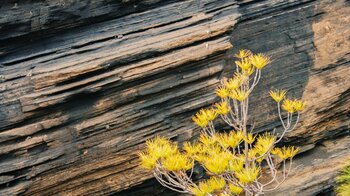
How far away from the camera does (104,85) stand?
5.92 metres

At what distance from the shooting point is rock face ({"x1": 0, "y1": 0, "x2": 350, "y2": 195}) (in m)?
5.80

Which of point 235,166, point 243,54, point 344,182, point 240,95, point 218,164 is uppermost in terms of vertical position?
point 243,54

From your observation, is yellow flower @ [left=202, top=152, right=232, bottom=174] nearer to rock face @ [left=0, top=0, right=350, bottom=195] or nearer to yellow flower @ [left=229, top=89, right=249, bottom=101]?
yellow flower @ [left=229, top=89, right=249, bottom=101]

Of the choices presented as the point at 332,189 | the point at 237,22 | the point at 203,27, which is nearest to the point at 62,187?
the point at 203,27

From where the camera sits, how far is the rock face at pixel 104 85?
5.80 meters

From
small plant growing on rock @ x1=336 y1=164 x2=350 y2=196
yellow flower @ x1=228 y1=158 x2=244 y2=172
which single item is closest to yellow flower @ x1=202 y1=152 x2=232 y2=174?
yellow flower @ x1=228 y1=158 x2=244 y2=172

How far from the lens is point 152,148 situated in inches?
209

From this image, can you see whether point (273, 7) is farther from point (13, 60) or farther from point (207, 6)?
point (13, 60)

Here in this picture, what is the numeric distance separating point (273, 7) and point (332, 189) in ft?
9.34

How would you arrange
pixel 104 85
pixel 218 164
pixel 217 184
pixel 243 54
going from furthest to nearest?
pixel 243 54, pixel 104 85, pixel 217 184, pixel 218 164

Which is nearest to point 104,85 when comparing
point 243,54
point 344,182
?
point 243,54

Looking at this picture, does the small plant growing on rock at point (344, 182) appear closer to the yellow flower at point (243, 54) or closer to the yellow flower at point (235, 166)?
the yellow flower at point (235, 166)

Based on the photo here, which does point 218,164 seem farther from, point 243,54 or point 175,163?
point 243,54

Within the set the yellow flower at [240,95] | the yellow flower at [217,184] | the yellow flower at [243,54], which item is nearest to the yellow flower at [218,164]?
the yellow flower at [217,184]
